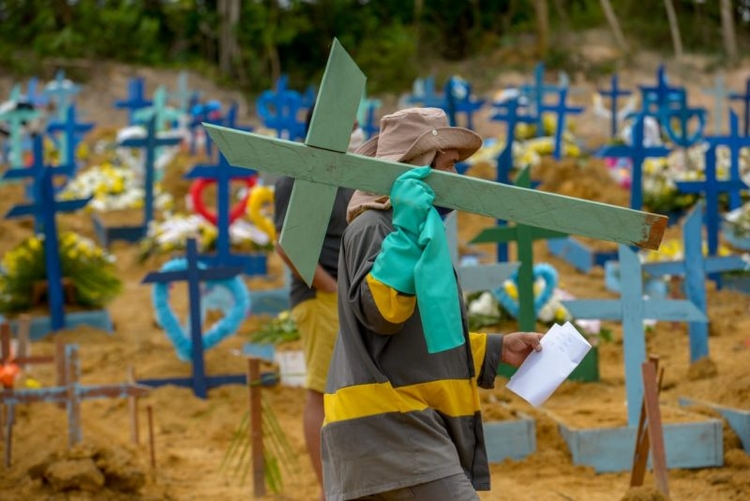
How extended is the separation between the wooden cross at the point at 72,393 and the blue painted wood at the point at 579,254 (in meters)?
7.10

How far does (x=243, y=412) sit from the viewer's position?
7.81 m

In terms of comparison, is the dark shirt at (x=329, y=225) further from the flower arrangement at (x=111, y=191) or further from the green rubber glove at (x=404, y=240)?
the flower arrangement at (x=111, y=191)

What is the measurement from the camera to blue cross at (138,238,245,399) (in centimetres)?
802

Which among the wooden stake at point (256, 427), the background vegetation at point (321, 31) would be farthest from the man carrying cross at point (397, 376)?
the background vegetation at point (321, 31)

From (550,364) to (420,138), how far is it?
71 cm

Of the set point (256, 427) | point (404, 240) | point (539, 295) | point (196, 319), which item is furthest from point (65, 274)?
point (404, 240)

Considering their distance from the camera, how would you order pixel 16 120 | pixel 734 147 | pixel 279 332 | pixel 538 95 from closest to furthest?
pixel 279 332, pixel 734 147, pixel 16 120, pixel 538 95

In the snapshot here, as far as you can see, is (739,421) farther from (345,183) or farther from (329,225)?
(345,183)

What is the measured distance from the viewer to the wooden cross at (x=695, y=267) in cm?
700

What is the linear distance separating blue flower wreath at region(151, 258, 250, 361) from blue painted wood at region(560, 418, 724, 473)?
3.10m

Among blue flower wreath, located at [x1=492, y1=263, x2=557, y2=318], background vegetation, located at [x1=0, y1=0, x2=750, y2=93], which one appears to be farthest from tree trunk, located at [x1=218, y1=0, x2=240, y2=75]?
blue flower wreath, located at [x1=492, y1=263, x2=557, y2=318]

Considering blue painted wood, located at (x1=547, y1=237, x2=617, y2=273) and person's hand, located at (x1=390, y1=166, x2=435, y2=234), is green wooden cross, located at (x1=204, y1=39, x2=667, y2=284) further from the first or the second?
blue painted wood, located at (x1=547, y1=237, x2=617, y2=273)

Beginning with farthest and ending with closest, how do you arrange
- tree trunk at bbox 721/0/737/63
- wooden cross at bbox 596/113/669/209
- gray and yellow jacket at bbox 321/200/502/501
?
tree trunk at bbox 721/0/737/63 < wooden cross at bbox 596/113/669/209 < gray and yellow jacket at bbox 321/200/502/501

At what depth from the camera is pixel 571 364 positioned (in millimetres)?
3514
